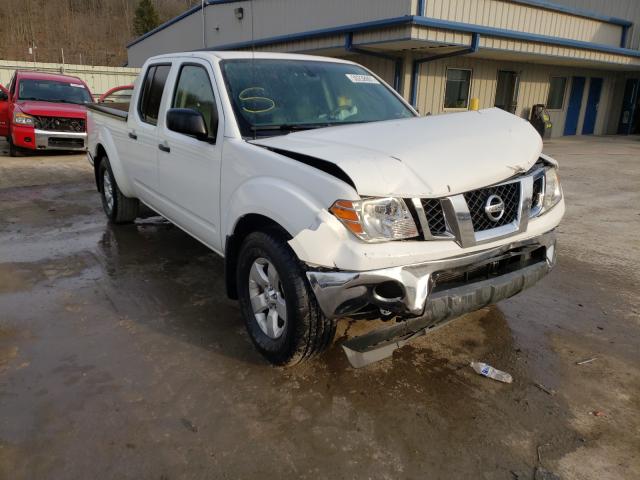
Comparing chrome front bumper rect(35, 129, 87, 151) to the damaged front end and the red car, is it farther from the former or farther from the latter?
the damaged front end

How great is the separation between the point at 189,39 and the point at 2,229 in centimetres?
1921

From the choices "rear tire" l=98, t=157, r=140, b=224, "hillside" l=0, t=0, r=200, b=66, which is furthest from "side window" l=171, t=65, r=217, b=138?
"hillside" l=0, t=0, r=200, b=66

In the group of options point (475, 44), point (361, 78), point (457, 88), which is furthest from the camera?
point (457, 88)

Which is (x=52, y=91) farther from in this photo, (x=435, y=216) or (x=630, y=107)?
(x=630, y=107)

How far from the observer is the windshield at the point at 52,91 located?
11.8 m

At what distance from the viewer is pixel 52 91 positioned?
12.2 metres

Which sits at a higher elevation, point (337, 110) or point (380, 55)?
point (380, 55)

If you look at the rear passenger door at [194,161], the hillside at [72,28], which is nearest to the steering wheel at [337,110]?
the rear passenger door at [194,161]

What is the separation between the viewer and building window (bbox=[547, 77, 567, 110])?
19.3 meters

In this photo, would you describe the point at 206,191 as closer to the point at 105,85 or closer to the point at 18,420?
the point at 18,420

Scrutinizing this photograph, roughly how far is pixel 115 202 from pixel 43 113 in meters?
6.68

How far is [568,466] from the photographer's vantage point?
2316 millimetres

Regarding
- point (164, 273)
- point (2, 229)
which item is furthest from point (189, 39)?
point (164, 273)

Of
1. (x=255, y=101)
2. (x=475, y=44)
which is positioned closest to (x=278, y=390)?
(x=255, y=101)
